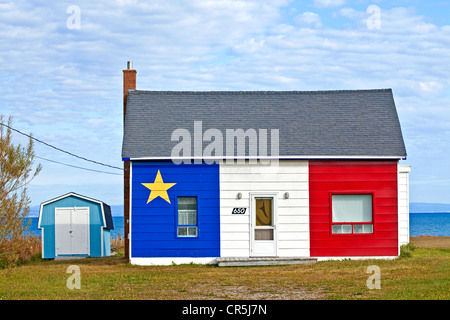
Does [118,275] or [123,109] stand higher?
[123,109]

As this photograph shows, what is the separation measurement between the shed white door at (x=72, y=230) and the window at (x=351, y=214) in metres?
11.8

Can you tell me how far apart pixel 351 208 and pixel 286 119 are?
13.4ft

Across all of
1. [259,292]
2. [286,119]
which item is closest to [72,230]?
[286,119]

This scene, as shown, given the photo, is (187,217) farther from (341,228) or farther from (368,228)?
(368,228)

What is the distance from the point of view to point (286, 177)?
21.9 m

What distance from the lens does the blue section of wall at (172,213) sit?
21.5 m
